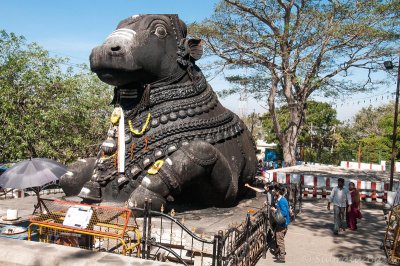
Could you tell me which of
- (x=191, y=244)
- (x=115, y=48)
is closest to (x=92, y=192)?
(x=191, y=244)

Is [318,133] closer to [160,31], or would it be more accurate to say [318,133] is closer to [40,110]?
[40,110]

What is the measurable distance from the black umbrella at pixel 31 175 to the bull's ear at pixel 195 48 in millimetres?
3230

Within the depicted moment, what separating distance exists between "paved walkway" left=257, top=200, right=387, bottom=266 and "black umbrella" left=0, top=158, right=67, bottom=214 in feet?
12.1

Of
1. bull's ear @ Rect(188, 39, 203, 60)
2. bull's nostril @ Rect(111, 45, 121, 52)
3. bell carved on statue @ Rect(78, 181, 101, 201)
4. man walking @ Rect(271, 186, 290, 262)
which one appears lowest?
man walking @ Rect(271, 186, 290, 262)

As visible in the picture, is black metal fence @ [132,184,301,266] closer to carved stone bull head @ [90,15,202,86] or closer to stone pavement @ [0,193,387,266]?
stone pavement @ [0,193,387,266]

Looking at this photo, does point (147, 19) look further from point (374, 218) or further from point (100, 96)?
point (100, 96)

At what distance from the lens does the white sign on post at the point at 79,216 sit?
4988mm

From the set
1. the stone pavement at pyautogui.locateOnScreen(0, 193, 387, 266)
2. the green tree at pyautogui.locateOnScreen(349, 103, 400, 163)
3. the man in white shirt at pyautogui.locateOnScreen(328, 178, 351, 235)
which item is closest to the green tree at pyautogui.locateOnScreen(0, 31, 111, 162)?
the stone pavement at pyautogui.locateOnScreen(0, 193, 387, 266)

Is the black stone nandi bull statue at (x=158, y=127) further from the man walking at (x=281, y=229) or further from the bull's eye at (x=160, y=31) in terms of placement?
the man walking at (x=281, y=229)

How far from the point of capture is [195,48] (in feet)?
24.9

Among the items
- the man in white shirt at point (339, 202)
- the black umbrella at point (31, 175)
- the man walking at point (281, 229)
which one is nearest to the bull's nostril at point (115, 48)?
the black umbrella at point (31, 175)

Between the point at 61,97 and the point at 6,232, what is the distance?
10907mm

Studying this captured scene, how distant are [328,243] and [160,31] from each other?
5.14m

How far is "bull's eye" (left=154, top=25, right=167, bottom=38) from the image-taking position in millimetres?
7027
